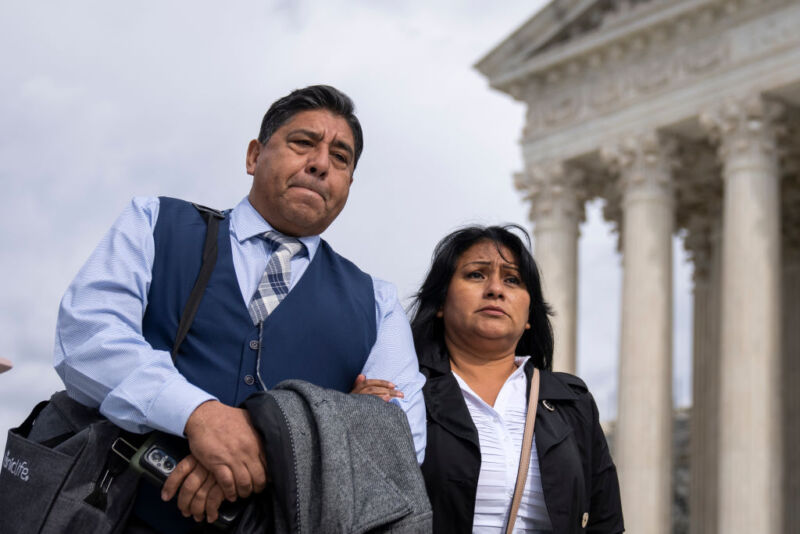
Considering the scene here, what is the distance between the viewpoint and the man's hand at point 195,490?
371 centimetres

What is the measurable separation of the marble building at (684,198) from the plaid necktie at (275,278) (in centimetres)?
1571

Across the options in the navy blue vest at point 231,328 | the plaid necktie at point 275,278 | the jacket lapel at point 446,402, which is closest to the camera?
the navy blue vest at point 231,328

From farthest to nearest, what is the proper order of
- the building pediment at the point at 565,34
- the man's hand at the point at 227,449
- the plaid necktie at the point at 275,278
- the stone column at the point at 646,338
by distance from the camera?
the building pediment at the point at 565,34
the stone column at the point at 646,338
the plaid necktie at the point at 275,278
the man's hand at the point at 227,449

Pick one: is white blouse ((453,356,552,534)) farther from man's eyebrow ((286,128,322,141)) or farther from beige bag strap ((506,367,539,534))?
man's eyebrow ((286,128,322,141))

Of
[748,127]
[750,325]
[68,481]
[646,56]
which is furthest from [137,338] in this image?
[646,56]

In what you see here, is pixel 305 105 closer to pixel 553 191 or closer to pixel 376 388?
pixel 376 388

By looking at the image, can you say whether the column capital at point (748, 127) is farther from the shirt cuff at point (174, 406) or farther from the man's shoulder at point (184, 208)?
the shirt cuff at point (174, 406)

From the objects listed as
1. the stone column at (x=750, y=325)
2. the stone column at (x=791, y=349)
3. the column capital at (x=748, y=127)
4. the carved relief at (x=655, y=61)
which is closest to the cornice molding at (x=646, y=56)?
the carved relief at (x=655, y=61)

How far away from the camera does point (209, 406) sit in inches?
148

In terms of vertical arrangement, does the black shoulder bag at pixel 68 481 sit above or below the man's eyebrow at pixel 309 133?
below

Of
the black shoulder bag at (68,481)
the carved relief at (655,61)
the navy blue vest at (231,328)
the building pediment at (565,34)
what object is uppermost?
the building pediment at (565,34)

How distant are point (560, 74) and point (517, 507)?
20.4m

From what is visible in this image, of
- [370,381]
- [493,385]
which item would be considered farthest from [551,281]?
[370,381]

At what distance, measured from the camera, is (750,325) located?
1927 centimetres
